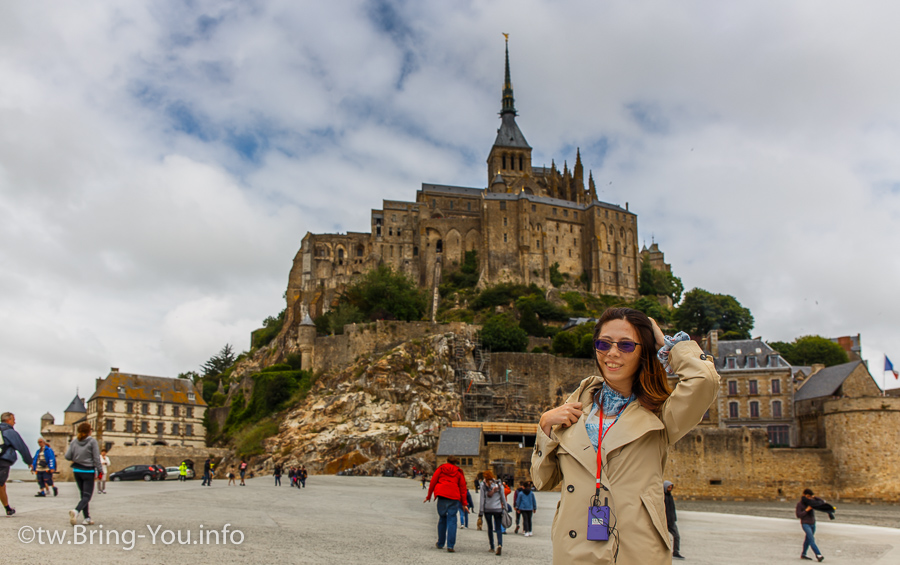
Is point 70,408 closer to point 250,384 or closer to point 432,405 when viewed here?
point 250,384

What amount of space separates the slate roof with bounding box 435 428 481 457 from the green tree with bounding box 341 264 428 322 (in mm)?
23749

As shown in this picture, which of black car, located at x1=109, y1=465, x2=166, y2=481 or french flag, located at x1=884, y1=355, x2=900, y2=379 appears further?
french flag, located at x1=884, y1=355, x2=900, y2=379

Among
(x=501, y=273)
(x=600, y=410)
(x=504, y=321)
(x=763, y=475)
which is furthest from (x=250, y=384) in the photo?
(x=600, y=410)

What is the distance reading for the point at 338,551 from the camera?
28.2 ft

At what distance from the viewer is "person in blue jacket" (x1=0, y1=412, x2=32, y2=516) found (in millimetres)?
8945

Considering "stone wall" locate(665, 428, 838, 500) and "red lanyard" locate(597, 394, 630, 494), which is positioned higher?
"red lanyard" locate(597, 394, 630, 494)

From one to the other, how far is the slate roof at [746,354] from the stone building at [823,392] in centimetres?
239

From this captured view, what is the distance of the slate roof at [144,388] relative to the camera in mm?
47438

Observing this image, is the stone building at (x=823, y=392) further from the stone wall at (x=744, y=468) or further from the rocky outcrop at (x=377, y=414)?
the rocky outcrop at (x=377, y=414)

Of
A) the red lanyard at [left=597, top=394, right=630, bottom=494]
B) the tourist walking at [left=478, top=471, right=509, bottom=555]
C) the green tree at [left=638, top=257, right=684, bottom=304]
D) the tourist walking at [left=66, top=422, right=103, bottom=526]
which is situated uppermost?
the green tree at [left=638, top=257, right=684, bottom=304]

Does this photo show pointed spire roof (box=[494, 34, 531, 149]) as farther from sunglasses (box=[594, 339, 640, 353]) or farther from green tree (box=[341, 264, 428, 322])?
sunglasses (box=[594, 339, 640, 353])

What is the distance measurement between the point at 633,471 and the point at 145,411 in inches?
2000

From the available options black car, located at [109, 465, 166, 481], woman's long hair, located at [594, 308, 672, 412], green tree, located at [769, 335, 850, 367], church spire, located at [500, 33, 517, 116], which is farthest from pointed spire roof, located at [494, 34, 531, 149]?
woman's long hair, located at [594, 308, 672, 412]

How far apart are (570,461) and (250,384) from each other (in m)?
50.2
